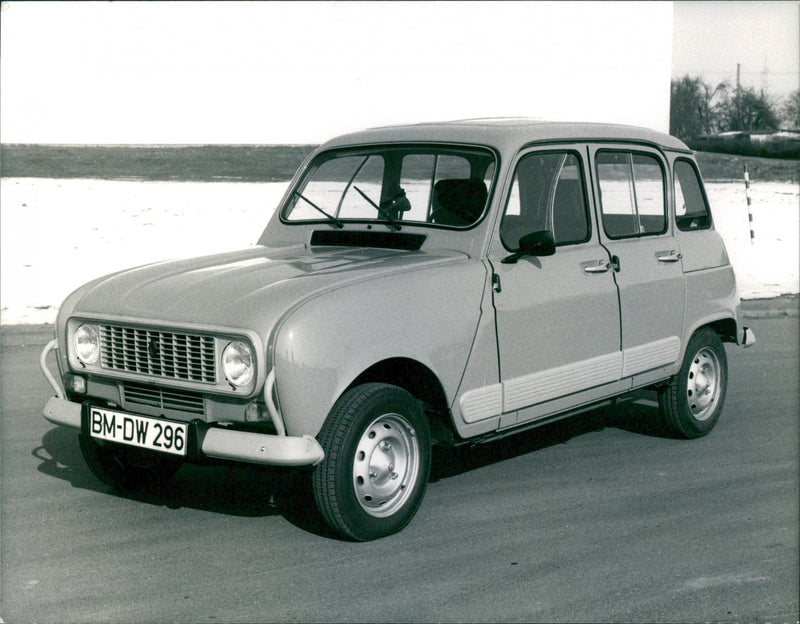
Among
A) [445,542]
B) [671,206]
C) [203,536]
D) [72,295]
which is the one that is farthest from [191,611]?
[671,206]

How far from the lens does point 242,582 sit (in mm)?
4629

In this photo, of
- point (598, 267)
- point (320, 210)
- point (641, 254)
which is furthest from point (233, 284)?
point (641, 254)

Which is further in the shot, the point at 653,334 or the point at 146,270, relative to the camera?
Result: the point at 653,334

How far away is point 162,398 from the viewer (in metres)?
5.11

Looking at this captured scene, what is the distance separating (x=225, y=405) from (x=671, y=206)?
12.0ft

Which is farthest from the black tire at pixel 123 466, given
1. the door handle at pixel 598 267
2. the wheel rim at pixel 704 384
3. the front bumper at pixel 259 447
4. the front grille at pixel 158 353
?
the wheel rim at pixel 704 384

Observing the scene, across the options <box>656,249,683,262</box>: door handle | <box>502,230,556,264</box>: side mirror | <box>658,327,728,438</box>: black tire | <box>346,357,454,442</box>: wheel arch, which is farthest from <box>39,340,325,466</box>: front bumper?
<box>658,327,728,438</box>: black tire

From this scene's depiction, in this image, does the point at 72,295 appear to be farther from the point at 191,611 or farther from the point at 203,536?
the point at 191,611

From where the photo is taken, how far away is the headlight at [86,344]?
5.36m

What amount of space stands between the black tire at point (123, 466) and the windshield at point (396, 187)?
5.56ft

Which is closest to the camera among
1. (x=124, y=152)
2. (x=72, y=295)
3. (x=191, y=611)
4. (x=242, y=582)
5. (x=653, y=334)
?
(x=191, y=611)

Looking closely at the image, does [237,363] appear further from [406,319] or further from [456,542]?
[456,542]

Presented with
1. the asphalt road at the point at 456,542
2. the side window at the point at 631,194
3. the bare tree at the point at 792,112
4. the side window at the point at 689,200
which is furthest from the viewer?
the bare tree at the point at 792,112

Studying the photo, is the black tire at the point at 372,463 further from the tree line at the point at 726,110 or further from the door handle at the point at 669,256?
the tree line at the point at 726,110
